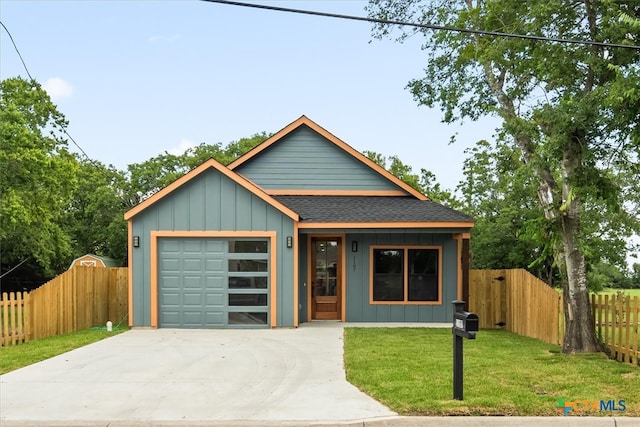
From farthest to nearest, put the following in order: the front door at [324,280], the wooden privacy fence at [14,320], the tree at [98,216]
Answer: the tree at [98,216] → the front door at [324,280] → the wooden privacy fence at [14,320]

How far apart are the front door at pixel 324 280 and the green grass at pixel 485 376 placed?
357cm

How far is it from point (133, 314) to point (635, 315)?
1058 cm

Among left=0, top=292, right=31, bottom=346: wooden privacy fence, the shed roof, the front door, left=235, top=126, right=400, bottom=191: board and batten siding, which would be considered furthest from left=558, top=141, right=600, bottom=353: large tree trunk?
the shed roof

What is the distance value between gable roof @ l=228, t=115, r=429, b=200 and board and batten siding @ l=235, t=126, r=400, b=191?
116mm

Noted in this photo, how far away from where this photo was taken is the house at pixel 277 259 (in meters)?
13.1

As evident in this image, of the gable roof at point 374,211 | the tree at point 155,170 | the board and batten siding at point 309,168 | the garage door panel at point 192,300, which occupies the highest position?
the tree at point 155,170

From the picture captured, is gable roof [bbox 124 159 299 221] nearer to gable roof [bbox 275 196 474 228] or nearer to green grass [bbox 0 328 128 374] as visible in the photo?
gable roof [bbox 275 196 474 228]

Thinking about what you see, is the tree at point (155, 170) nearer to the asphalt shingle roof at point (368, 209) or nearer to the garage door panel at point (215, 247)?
the asphalt shingle roof at point (368, 209)

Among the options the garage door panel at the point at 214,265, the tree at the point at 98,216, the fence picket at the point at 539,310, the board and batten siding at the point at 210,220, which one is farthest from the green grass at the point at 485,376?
the tree at the point at 98,216

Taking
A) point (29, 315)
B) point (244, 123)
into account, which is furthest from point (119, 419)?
point (244, 123)

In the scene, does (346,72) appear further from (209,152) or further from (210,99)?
(209,152)

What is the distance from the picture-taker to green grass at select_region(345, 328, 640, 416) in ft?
19.5

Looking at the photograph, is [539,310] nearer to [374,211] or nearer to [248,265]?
[374,211]

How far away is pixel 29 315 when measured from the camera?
11273 millimetres
